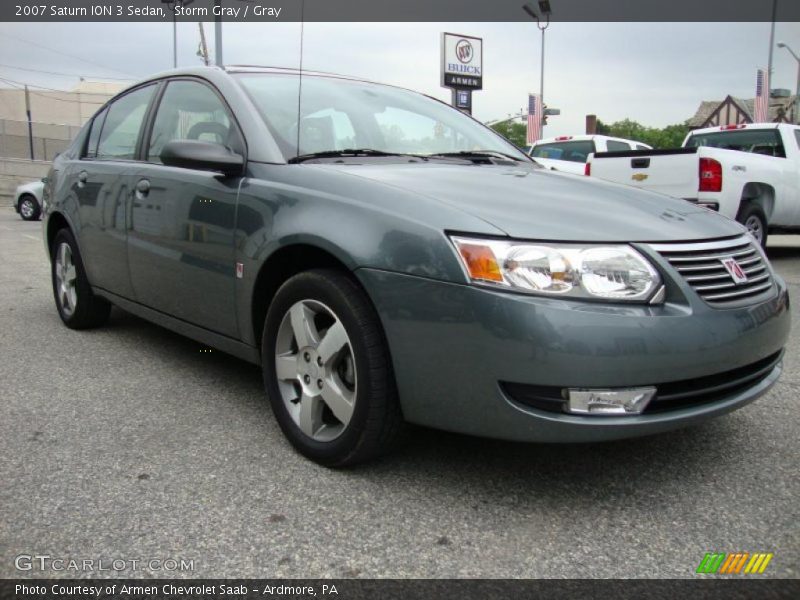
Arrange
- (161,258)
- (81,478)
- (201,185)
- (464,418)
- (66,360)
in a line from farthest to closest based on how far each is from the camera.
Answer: (66,360)
(161,258)
(201,185)
(81,478)
(464,418)

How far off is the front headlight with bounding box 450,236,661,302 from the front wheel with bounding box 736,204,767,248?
740cm

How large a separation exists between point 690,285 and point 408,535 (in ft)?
3.85

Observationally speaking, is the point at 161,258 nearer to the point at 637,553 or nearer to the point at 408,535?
the point at 408,535

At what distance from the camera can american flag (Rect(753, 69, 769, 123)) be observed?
1220 inches

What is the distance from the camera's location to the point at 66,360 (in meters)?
4.11

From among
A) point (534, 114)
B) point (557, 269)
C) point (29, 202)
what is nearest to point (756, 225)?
point (557, 269)

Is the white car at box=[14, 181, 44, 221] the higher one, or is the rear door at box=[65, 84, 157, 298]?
the rear door at box=[65, 84, 157, 298]

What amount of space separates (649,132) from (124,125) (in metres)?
102

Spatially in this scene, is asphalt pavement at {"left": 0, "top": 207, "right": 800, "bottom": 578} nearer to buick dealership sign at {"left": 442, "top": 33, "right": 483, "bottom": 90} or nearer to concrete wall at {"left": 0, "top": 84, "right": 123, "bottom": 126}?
buick dealership sign at {"left": 442, "top": 33, "right": 483, "bottom": 90}

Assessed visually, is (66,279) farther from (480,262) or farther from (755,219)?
(755,219)

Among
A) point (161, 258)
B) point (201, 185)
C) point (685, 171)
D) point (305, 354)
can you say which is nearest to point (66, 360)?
point (161, 258)

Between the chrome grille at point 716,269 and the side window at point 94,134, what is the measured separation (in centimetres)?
362

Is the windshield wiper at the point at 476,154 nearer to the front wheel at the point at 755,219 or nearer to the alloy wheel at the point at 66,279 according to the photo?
the alloy wheel at the point at 66,279

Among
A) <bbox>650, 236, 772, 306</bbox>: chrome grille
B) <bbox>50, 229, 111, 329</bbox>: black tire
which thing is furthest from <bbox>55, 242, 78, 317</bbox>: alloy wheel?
<bbox>650, 236, 772, 306</bbox>: chrome grille
